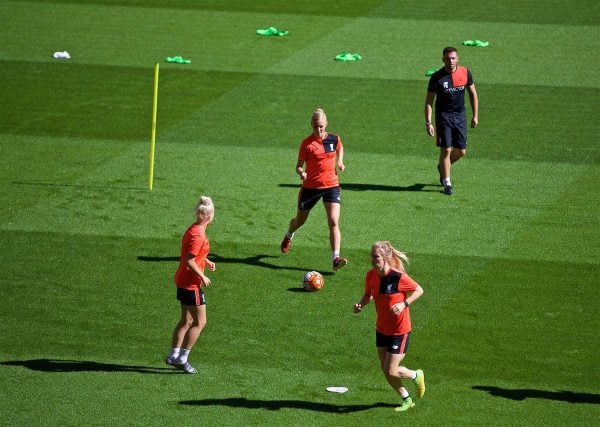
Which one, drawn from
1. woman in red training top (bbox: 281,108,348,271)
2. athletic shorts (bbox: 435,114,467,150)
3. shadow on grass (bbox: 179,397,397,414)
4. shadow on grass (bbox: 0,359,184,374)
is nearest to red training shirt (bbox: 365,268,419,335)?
shadow on grass (bbox: 179,397,397,414)

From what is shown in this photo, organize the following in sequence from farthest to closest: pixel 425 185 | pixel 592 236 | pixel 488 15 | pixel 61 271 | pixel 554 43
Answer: pixel 488 15
pixel 554 43
pixel 425 185
pixel 592 236
pixel 61 271

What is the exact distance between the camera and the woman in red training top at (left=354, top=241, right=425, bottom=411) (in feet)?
43.3

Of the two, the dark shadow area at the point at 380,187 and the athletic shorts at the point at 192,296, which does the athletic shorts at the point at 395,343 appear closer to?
the athletic shorts at the point at 192,296

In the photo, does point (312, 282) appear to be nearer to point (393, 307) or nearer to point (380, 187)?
point (393, 307)

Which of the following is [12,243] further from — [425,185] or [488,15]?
[488,15]

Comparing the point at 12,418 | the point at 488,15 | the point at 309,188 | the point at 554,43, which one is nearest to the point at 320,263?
the point at 309,188

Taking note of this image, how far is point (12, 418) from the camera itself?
13.2 m

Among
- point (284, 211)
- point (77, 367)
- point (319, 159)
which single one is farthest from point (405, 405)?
point (284, 211)

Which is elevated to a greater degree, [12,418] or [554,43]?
[554,43]

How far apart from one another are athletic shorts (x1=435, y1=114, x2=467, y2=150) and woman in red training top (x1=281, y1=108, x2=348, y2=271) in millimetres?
3756

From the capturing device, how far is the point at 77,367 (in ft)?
48.0

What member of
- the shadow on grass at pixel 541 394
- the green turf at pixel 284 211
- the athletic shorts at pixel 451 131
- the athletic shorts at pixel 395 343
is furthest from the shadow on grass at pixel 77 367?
the athletic shorts at pixel 451 131

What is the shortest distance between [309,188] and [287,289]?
5.30ft

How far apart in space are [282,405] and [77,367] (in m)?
2.66
